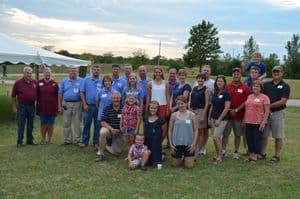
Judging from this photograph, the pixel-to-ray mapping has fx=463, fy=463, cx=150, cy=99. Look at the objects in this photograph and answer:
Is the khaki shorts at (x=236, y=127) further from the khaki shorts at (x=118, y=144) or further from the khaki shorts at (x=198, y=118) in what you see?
the khaki shorts at (x=118, y=144)

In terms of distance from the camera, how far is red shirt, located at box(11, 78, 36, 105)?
8.91m

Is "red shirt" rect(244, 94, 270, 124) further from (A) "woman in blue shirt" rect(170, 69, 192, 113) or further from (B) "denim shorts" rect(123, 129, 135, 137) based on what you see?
(B) "denim shorts" rect(123, 129, 135, 137)

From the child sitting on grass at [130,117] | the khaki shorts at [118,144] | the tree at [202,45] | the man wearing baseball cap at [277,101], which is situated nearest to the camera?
the man wearing baseball cap at [277,101]

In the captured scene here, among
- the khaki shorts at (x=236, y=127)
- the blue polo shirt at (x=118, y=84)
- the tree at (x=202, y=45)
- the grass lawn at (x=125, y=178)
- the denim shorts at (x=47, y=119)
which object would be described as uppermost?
the tree at (x=202, y=45)

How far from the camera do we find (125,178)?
6602 millimetres

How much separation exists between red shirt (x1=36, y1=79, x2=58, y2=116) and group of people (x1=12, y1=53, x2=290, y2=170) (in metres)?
0.30

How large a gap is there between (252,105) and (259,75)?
725 mm

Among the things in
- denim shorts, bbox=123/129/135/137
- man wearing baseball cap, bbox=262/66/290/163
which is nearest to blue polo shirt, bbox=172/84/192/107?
denim shorts, bbox=123/129/135/137

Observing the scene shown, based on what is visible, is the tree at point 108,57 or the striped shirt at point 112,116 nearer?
the striped shirt at point 112,116

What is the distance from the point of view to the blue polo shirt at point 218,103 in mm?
7605

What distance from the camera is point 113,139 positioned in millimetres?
8164

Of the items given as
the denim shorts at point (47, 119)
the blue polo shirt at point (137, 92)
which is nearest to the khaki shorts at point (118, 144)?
the blue polo shirt at point (137, 92)

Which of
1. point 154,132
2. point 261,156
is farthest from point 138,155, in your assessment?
point 261,156

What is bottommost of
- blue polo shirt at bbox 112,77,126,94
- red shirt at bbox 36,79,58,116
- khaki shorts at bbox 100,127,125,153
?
khaki shorts at bbox 100,127,125,153
